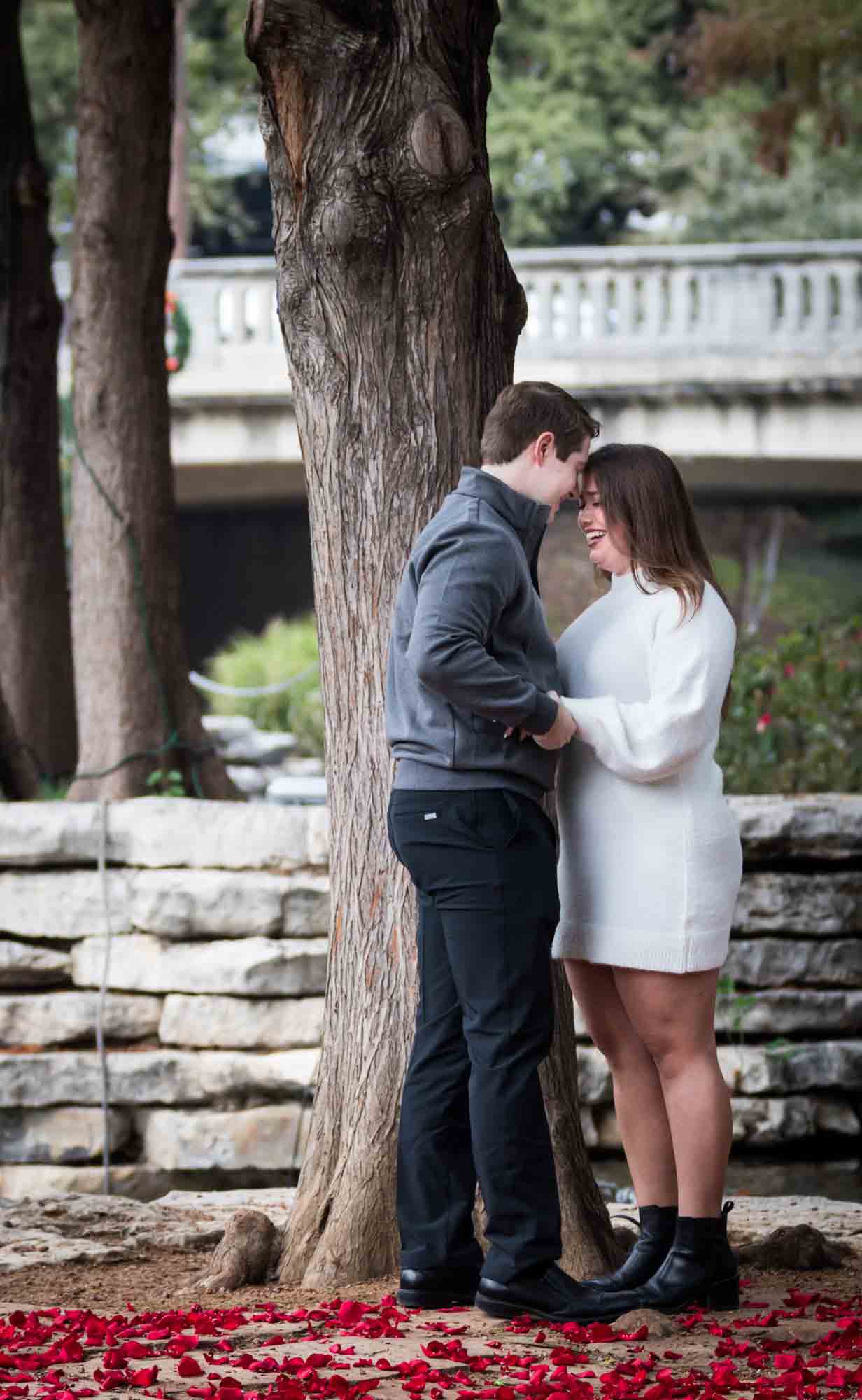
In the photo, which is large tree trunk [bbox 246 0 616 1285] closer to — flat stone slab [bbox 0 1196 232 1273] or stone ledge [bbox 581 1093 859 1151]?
flat stone slab [bbox 0 1196 232 1273]

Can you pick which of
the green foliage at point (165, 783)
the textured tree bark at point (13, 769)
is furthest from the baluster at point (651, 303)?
the textured tree bark at point (13, 769)

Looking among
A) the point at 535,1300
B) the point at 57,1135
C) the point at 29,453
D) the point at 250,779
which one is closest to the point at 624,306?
the point at 250,779

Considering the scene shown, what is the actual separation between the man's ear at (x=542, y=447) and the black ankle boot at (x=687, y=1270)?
1.62 meters

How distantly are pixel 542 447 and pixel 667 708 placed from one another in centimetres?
61

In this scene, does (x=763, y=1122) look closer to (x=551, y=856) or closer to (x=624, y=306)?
(x=551, y=856)

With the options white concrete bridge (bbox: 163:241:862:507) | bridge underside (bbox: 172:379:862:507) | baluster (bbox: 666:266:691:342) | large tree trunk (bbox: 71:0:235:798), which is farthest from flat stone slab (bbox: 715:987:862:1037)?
baluster (bbox: 666:266:691:342)

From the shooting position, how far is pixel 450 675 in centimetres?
338

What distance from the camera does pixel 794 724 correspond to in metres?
9.71

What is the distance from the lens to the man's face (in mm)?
3629

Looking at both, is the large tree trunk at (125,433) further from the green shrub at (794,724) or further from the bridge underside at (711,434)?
the bridge underside at (711,434)

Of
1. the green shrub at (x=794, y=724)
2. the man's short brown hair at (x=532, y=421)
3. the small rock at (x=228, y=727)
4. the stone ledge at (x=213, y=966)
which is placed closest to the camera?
the man's short brown hair at (x=532, y=421)

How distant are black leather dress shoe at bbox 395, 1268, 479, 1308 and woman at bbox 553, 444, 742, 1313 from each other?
12.6 inches

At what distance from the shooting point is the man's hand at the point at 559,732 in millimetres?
3479

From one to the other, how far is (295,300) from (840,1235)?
2941 millimetres
